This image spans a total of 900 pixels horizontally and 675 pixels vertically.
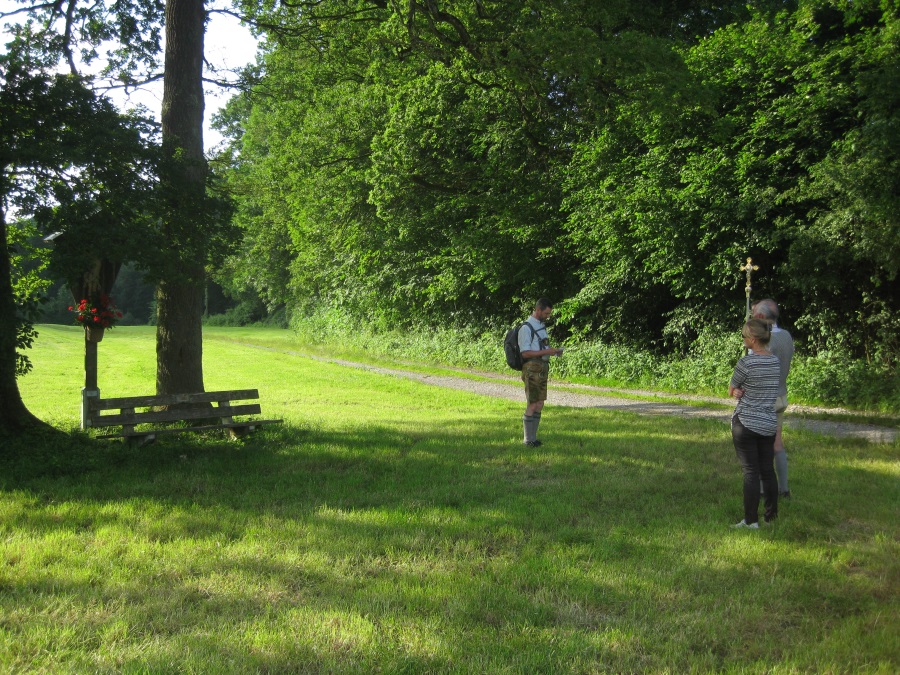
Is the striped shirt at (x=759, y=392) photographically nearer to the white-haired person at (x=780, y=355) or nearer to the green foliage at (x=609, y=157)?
the white-haired person at (x=780, y=355)

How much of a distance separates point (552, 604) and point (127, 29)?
1186 centimetres

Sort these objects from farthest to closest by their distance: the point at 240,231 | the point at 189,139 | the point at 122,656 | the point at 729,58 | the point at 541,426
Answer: the point at 729,58 → the point at 541,426 → the point at 189,139 → the point at 240,231 → the point at 122,656

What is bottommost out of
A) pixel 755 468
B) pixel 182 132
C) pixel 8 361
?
pixel 755 468

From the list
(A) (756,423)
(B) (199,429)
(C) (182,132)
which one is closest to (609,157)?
(C) (182,132)

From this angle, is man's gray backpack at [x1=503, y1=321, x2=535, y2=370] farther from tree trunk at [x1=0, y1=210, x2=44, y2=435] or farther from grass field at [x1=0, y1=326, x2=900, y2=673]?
tree trunk at [x1=0, y1=210, x2=44, y2=435]

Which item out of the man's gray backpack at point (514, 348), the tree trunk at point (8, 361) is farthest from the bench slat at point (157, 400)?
the man's gray backpack at point (514, 348)

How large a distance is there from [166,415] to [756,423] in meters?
6.80

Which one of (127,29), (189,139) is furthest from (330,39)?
(189,139)

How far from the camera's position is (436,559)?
5086 millimetres

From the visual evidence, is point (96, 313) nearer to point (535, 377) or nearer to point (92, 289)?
point (92, 289)

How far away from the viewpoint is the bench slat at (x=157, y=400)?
8703mm

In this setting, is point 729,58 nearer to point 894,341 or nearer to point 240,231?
point 894,341

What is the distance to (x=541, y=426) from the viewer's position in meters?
11.8

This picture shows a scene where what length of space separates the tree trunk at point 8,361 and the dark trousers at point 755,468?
24.0 feet
